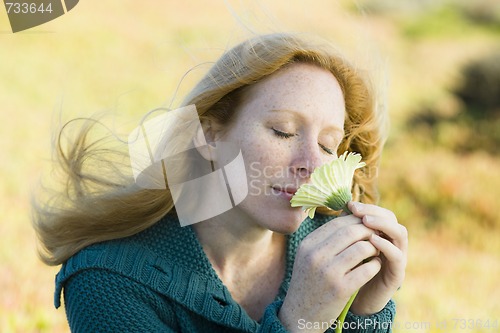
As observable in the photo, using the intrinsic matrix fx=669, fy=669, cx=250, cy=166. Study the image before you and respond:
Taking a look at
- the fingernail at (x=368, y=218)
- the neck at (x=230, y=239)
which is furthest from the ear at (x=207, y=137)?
the fingernail at (x=368, y=218)

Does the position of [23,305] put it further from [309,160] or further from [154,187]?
[309,160]

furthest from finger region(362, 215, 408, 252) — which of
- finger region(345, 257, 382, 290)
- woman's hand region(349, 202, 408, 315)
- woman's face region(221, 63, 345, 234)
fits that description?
woman's face region(221, 63, 345, 234)

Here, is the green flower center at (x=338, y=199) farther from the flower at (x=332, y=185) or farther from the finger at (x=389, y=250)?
the finger at (x=389, y=250)

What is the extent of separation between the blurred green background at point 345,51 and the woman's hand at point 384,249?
3.25ft

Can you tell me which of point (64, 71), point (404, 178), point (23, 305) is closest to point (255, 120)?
point (23, 305)

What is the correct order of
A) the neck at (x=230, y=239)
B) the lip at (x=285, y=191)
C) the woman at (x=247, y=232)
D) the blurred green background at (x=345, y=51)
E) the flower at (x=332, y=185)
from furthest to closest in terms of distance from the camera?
the blurred green background at (x=345, y=51) → the neck at (x=230, y=239) → the lip at (x=285, y=191) → the woman at (x=247, y=232) → the flower at (x=332, y=185)

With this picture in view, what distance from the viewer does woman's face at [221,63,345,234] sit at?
2350mm

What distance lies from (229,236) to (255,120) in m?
0.55

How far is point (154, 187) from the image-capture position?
2684 millimetres

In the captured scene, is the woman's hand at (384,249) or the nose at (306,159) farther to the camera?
the nose at (306,159)

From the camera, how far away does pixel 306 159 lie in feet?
7.66

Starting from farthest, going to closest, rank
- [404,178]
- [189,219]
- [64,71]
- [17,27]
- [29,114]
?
[17,27]
[64,71]
[29,114]
[404,178]
[189,219]

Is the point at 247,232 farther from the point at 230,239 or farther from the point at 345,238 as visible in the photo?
the point at 345,238

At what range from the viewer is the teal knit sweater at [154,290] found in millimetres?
2439
